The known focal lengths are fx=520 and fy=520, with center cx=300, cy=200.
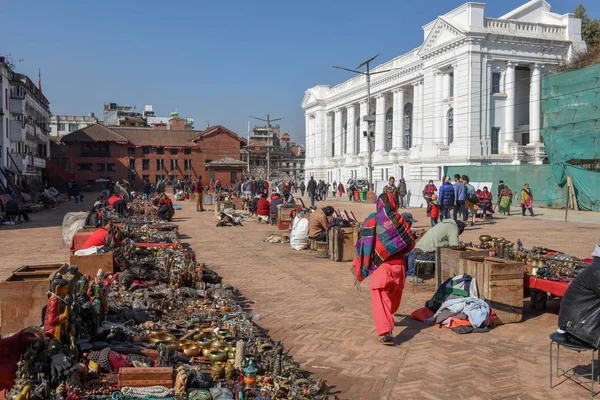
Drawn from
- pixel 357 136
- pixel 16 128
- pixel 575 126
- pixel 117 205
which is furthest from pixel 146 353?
pixel 357 136

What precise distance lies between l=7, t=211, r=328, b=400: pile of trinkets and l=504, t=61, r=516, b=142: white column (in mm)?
34033

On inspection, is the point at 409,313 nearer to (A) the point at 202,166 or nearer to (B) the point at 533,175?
(B) the point at 533,175

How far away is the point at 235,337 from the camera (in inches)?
246

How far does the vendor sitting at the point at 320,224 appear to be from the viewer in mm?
13164

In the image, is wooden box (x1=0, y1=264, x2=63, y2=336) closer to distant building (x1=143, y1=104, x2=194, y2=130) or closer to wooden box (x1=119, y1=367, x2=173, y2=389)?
wooden box (x1=119, y1=367, x2=173, y2=389)

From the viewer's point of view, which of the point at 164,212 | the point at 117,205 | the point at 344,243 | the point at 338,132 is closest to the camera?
the point at 344,243

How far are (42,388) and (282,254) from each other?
922 centimetres

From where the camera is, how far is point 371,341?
654cm

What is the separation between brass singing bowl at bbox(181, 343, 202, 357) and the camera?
18.4 ft

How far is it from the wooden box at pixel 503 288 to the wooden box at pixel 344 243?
5202mm

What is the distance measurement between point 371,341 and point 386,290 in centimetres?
69

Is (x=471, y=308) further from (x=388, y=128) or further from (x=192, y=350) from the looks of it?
(x=388, y=128)

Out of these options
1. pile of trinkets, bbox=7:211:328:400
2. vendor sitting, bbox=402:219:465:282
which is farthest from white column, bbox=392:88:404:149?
pile of trinkets, bbox=7:211:328:400

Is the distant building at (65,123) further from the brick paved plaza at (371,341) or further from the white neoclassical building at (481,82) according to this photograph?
the brick paved plaza at (371,341)
